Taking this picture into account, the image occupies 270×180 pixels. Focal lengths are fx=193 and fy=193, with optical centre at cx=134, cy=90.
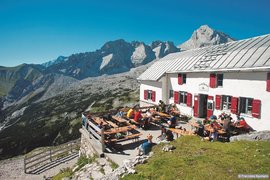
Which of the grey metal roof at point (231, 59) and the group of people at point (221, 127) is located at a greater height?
the grey metal roof at point (231, 59)

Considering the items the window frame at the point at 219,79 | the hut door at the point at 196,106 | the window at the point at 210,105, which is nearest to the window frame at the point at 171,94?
the hut door at the point at 196,106

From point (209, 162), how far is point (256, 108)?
31.7ft

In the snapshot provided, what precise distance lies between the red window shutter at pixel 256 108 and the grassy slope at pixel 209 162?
5628 mm

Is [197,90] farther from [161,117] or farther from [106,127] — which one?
[106,127]

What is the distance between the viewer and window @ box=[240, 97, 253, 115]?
51.9 ft

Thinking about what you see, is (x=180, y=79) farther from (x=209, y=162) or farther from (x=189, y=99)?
(x=209, y=162)

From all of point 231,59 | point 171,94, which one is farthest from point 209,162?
point 171,94

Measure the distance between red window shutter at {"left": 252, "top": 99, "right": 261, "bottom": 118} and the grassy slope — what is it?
5.63 metres

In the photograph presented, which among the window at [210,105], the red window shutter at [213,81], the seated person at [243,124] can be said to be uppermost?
the red window shutter at [213,81]

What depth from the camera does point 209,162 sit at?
778 centimetres

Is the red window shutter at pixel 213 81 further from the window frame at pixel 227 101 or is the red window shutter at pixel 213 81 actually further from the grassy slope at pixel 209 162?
the grassy slope at pixel 209 162

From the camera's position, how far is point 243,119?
1562cm

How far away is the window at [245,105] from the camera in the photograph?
15.8 metres

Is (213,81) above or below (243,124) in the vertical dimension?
above
